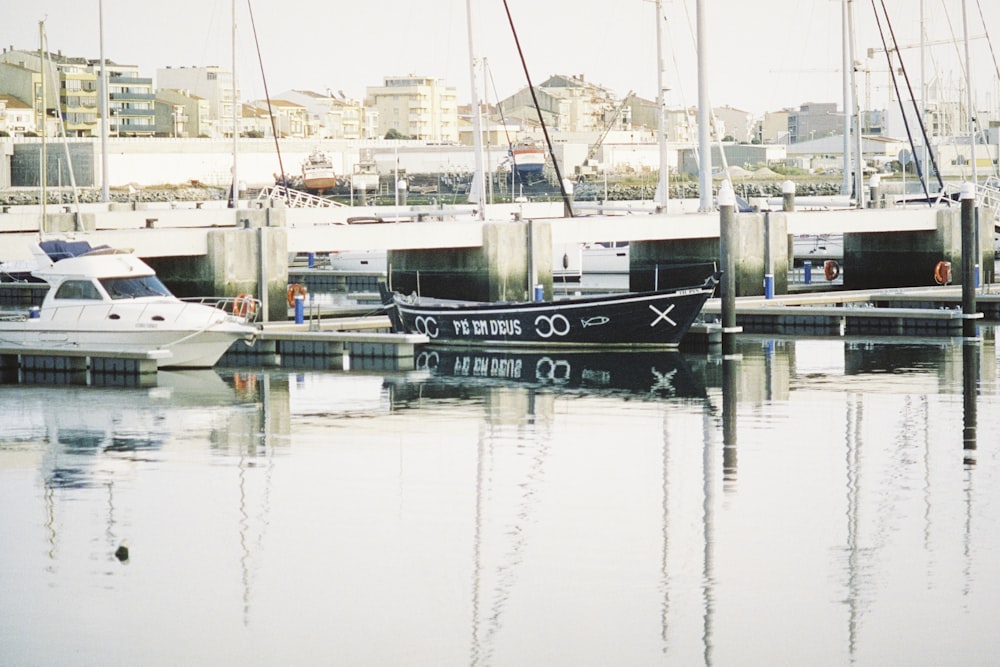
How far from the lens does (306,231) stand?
40000 mm

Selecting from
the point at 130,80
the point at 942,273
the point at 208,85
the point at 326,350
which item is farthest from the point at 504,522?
the point at 208,85

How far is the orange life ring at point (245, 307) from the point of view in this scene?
34.9 meters

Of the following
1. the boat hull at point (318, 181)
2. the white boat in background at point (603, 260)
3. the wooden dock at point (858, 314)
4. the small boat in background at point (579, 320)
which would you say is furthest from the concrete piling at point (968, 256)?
the boat hull at point (318, 181)

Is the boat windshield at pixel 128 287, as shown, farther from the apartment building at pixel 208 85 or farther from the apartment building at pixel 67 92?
the apartment building at pixel 208 85

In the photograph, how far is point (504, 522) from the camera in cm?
1962

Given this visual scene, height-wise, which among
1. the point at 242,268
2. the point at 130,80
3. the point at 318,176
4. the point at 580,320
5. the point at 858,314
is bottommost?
the point at 858,314

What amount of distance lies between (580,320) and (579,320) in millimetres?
21

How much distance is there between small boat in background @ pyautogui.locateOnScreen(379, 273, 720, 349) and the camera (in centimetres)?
3559

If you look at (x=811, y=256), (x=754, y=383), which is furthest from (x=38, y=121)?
(x=754, y=383)

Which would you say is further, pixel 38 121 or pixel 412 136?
pixel 412 136

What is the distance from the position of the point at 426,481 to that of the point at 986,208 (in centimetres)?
3349

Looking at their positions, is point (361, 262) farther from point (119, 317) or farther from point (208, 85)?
point (208, 85)

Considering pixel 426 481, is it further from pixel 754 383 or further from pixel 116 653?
pixel 754 383

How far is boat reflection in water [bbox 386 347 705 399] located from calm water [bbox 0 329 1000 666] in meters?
0.29
